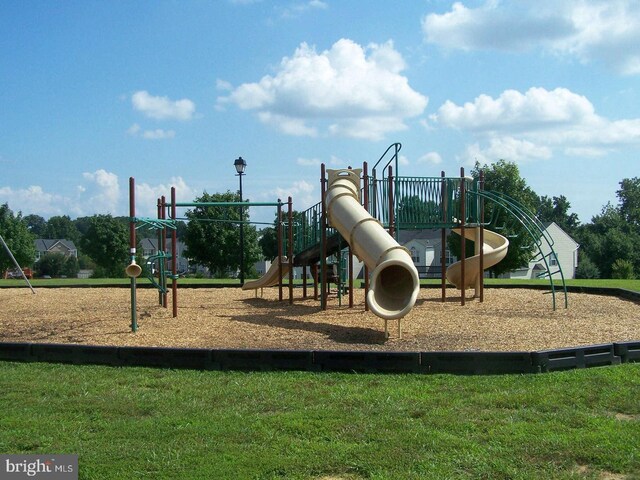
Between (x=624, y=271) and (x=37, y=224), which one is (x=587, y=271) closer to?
(x=624, y=271)

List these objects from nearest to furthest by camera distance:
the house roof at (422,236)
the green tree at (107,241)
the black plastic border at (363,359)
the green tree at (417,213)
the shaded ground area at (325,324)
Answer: the black plastic border at (363,359) → the shaded ground area at (325,324) → the green tree at (417,213) → the house roof at (422,236) → the green tree at (107,241)

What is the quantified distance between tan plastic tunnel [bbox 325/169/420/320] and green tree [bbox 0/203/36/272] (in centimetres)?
5028

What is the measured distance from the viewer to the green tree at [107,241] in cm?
7675

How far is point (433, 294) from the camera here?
20984 millimetres

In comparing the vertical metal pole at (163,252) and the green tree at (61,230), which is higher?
the green tree at (61,230)

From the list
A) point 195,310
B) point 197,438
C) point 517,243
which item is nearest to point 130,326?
point 195,310

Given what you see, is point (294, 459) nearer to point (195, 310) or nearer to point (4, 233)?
point (195, 310)

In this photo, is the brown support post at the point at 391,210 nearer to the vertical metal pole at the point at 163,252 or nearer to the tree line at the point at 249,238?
the tree line at the point at 249,238

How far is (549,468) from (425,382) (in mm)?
2879

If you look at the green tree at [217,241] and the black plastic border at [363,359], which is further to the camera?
the green tree at [217,241]

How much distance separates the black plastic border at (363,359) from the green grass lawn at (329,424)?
0.77ft

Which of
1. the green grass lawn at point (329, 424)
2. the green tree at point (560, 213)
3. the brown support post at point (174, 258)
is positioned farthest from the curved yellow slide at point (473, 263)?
the green tree at point (560, 213)

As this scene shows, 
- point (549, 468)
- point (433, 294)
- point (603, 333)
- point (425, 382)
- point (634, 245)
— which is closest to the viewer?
point (549, 468)

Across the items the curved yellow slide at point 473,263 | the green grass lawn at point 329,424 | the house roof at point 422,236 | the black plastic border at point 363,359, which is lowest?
the green grass lawn at point 329,424
